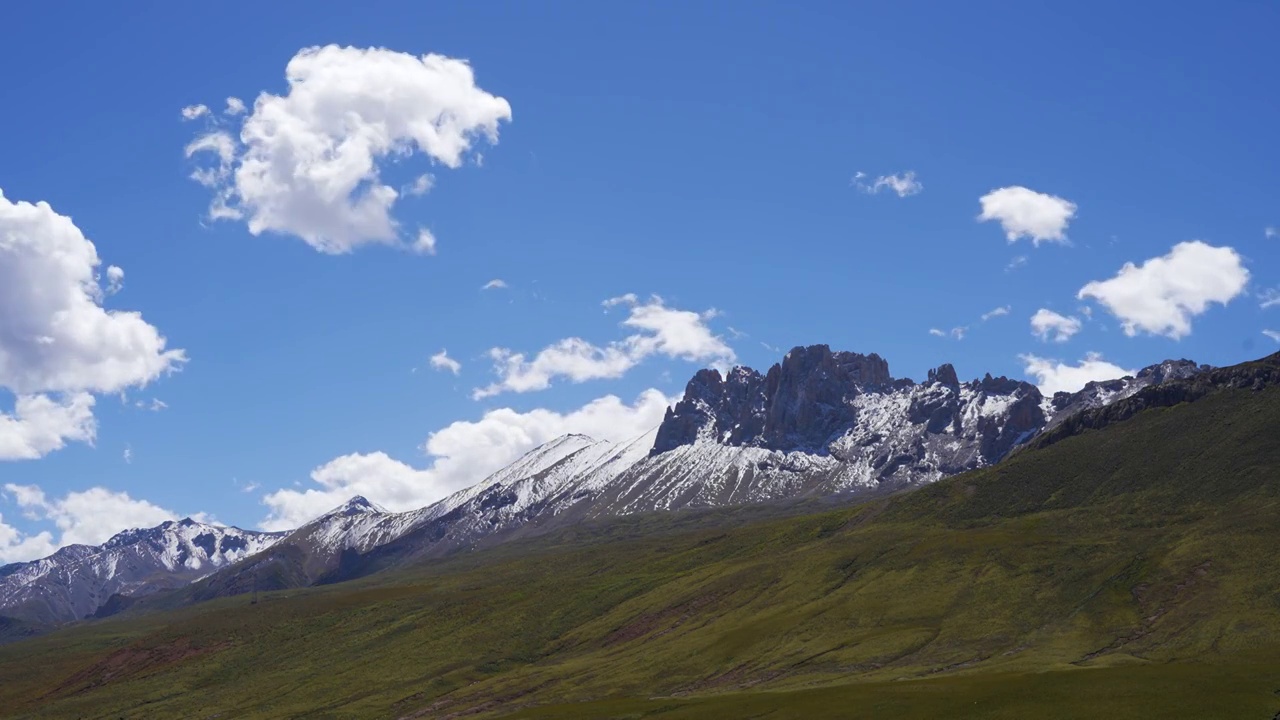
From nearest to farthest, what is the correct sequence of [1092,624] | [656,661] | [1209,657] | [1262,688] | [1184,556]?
[1262,688] < [1209,657] < [1092,624] < [1184,556] < [656,661]

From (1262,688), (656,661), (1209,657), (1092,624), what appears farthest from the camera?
(656,661)

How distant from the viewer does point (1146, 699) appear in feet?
355

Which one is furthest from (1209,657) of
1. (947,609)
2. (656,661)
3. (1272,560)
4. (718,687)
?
(656,661)

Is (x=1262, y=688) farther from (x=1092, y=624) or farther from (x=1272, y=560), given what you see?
(x=1272, y=560)

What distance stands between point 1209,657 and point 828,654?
55.9 metres

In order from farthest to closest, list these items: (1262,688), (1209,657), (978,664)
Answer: (978,664)
(1209,657)
(1262,688)

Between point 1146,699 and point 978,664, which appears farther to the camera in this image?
point 978,664

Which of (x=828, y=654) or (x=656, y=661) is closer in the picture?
(x=828, y=654)

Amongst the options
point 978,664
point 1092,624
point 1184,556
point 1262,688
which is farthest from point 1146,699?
point 1184,556

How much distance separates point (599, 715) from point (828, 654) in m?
40.9

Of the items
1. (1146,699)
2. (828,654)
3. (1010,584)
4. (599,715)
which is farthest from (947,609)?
(1146,699)

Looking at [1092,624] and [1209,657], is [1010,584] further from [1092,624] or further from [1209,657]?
[1209,657]

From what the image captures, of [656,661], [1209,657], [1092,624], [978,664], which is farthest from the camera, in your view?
[656,661]

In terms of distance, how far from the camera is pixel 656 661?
19388 centimetres
